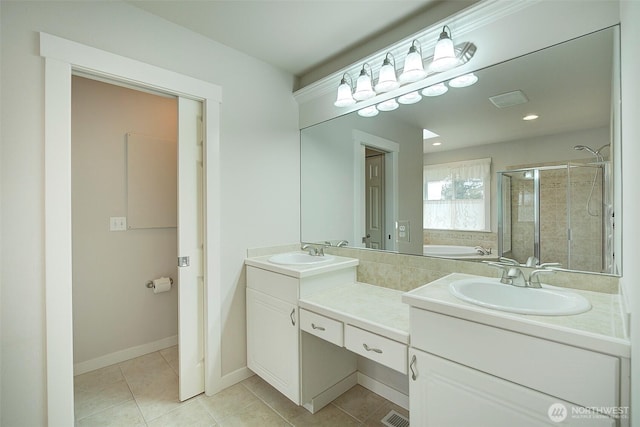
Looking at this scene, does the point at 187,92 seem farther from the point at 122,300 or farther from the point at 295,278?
the point at 122,300

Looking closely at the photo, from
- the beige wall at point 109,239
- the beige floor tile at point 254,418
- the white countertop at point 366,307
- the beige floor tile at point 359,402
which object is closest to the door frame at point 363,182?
the white countertop at point 366,307

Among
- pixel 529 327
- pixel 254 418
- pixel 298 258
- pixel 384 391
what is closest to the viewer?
pixel 529 327

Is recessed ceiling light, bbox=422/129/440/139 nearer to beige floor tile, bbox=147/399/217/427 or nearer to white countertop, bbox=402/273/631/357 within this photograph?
white countertop, bbox=402/273/631/357

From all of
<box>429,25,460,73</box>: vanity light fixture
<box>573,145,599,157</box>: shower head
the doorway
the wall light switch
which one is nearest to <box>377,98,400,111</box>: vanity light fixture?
the doorway

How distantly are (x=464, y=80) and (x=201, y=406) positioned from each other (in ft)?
8.30

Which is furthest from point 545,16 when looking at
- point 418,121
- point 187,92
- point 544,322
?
point 187,92

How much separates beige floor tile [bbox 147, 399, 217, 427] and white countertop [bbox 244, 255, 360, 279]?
939 millimetres

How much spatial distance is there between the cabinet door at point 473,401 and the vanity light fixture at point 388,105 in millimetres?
1483

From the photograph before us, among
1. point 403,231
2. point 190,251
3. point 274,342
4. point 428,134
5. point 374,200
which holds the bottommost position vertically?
point 274,342

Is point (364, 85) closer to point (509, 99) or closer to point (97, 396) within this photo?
point (509, 99)

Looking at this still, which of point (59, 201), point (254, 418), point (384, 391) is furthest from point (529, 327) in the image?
point (59, 201)

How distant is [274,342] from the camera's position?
6.09 ft

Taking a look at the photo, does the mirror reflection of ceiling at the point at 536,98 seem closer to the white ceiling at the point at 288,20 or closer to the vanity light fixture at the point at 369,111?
the vanity light fixture at the point at 369,111

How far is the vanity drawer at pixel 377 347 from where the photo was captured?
1.24 meters
